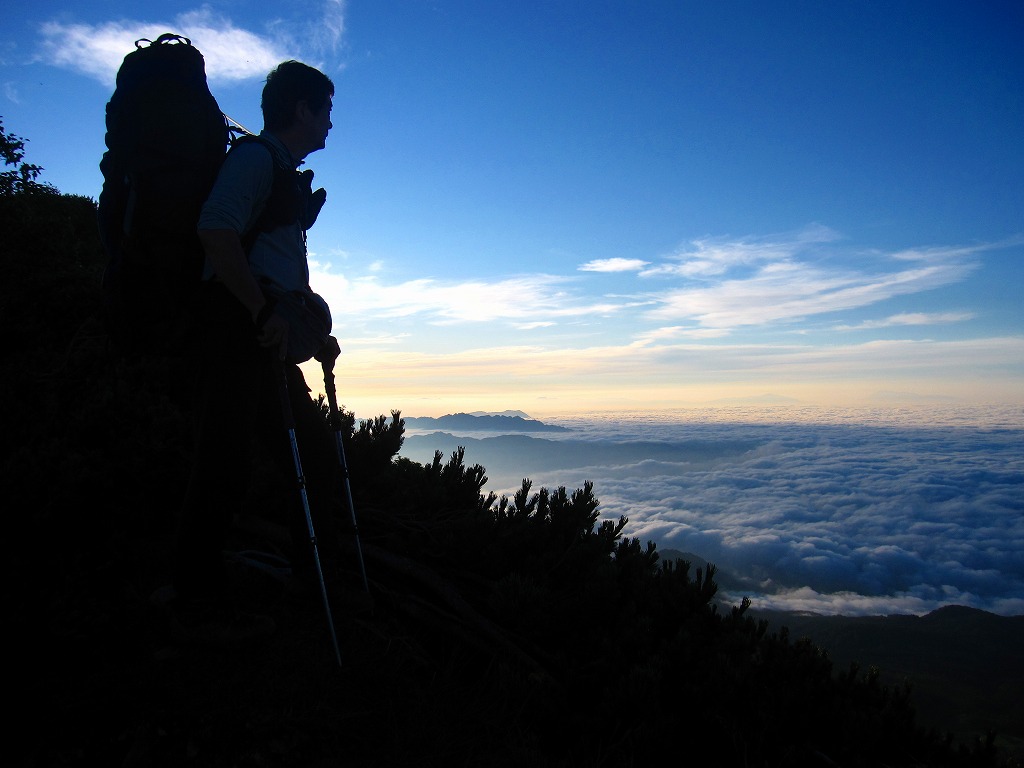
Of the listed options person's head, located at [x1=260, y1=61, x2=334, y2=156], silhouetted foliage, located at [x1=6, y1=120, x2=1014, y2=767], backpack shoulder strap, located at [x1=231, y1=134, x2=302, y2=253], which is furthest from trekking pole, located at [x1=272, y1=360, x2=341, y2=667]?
person's head, located at [x1=260, y1=61, x2=334, y2=156]

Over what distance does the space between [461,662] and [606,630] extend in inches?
45.3

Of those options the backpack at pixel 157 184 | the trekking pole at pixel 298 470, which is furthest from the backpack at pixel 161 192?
the trekking pole at pixel 298 470

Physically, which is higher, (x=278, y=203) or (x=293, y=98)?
(x=293, y=98)

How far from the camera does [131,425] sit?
5.23 m

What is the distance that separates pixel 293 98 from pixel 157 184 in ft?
2.79

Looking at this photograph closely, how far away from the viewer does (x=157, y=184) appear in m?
2.44

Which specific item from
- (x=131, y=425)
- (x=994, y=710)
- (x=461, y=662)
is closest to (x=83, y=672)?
(x=461, y=662)

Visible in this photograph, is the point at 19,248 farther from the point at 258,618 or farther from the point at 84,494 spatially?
the point at 258,618

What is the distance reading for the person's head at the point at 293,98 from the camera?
2891 millimetres

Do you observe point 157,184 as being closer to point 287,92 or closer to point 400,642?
point 287,92

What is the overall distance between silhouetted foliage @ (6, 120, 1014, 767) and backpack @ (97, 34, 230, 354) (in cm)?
165

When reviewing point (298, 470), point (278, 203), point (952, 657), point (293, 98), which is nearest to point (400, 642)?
point (298, 470)

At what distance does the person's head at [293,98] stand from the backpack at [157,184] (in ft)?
0.97

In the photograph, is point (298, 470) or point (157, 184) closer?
point (157, 184)
